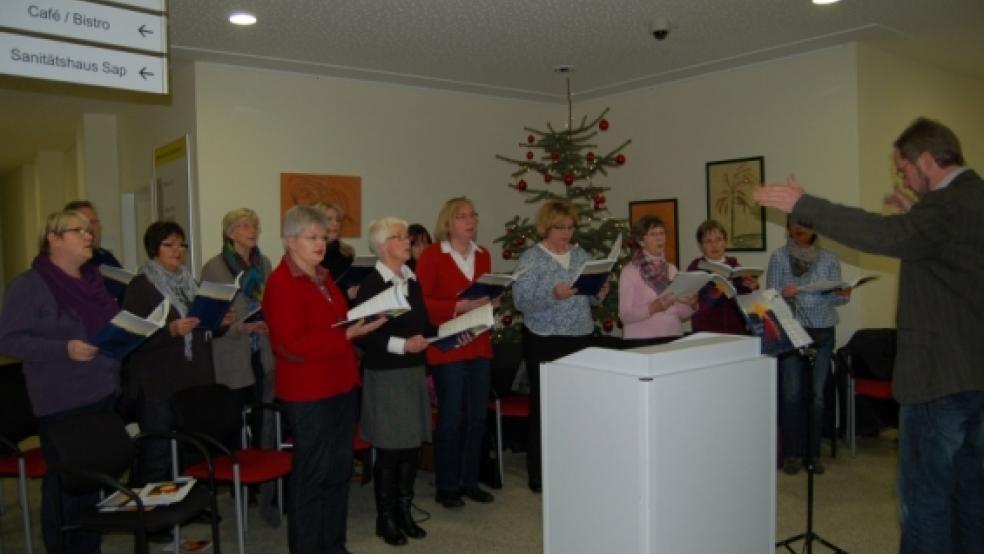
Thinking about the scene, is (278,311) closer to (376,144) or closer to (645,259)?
(645,259)

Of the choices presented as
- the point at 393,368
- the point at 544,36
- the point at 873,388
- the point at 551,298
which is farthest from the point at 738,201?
the point at 393,368

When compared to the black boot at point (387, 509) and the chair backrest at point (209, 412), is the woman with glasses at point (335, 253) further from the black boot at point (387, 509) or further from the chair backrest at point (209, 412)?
the black boot at point (387, 509)

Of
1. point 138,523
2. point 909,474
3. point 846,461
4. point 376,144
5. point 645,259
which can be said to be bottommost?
point 846,461

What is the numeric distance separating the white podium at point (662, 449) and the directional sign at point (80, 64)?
78.7 inches

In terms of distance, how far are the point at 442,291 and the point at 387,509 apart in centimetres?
121

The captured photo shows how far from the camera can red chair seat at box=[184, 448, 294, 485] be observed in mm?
3479

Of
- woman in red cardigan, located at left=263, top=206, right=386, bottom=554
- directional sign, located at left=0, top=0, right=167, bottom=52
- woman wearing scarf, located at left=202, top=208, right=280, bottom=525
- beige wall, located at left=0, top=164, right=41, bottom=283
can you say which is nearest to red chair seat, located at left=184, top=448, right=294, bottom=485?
woman in red cardigan, located at left=263, top=206, right=386, bottom=554

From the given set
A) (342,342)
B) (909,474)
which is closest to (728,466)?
(909,474)

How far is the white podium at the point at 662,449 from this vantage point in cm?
242

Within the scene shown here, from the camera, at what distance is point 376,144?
668cm

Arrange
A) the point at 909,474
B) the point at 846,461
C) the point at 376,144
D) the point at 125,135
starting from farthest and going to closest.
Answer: the point at 125,135
the point at 376,144
the point at 846,461
the point at 909,474

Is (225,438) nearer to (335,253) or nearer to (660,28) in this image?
(335,253)

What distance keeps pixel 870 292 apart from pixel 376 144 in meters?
4.19

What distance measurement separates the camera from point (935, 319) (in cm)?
254
